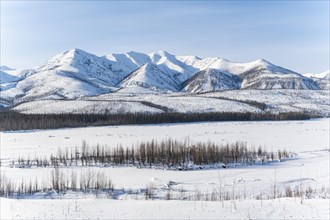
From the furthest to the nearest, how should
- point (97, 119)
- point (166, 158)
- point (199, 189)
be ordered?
point (97, 119) → point (166, 158) → point (199, 189)

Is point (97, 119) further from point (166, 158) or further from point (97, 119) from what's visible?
point (166, 158)

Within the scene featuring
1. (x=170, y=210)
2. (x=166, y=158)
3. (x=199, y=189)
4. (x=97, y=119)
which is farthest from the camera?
(x=97, y=119)

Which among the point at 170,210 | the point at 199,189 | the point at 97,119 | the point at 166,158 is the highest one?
the point at 97,119

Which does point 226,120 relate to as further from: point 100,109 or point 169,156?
point 169,156

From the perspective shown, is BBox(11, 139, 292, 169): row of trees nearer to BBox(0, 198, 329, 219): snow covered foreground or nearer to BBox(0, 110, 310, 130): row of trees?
BBox(0, 198, 329, 219): snow covered foreground

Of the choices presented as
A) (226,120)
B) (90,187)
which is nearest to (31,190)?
(90,187)

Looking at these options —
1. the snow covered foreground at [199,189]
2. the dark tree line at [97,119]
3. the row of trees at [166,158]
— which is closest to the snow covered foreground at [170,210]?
the snow covered foreground at [199,189]

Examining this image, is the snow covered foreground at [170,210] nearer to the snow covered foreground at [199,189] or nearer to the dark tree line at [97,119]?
the snow covered foreground at [199,189]

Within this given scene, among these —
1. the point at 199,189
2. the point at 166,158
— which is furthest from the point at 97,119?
the point at 199,189

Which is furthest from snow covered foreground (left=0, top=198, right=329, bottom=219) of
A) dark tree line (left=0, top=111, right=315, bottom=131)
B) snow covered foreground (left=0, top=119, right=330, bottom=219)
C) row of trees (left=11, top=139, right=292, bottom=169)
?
dark tree line (left=0, top=111, right=315, bottom=131)
